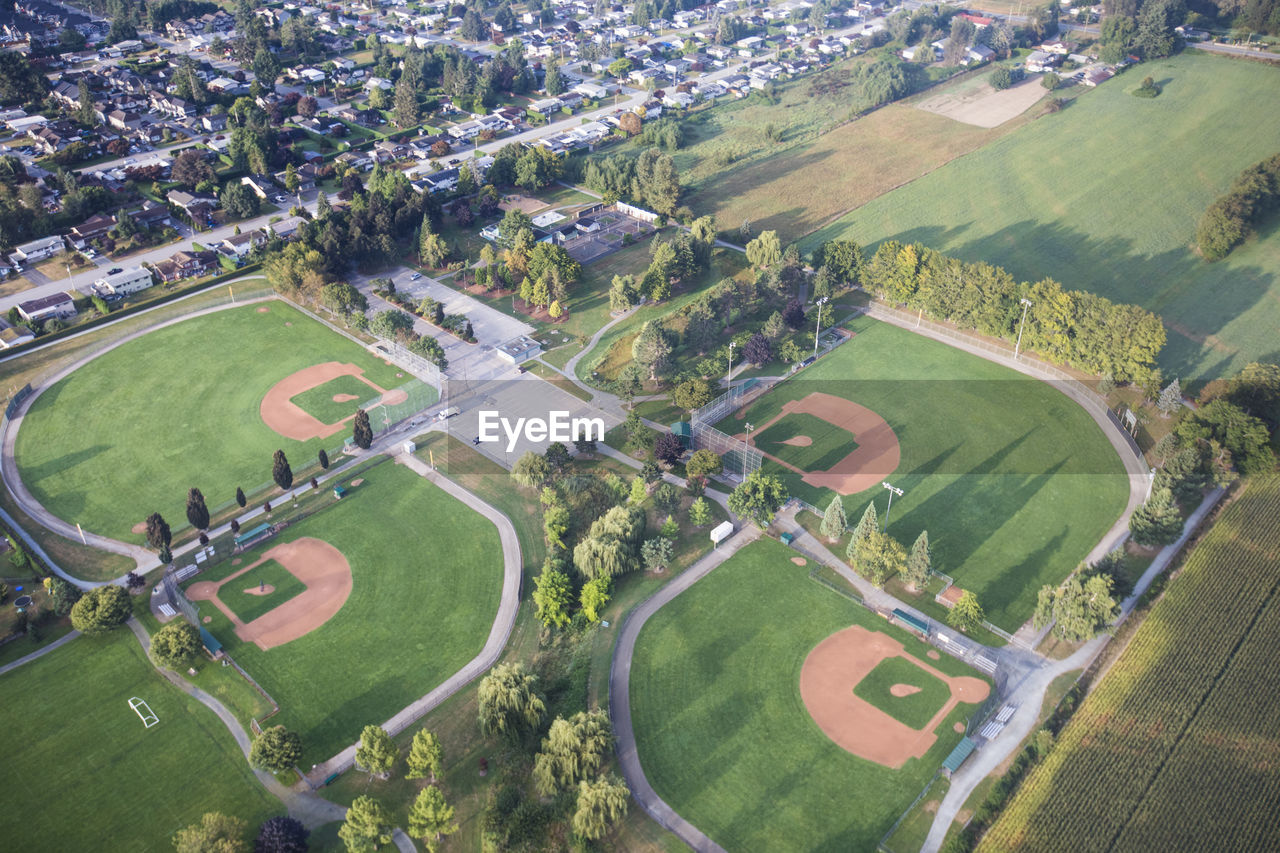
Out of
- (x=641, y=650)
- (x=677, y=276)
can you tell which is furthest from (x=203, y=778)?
(x=677, y=276)

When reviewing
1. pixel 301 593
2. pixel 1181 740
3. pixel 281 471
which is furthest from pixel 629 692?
pixel 281 471

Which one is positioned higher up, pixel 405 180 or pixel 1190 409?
pixel 405 180

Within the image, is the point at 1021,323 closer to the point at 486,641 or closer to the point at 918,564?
the point at 918,564

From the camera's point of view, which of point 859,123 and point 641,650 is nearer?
point 641,650

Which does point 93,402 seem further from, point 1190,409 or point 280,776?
point 1190,409

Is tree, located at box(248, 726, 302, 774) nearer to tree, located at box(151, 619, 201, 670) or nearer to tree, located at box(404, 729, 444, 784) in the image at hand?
tree, located at box(404, 729, 444, 784)

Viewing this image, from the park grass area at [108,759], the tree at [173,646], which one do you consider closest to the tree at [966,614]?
the park grass area at [108,759]
